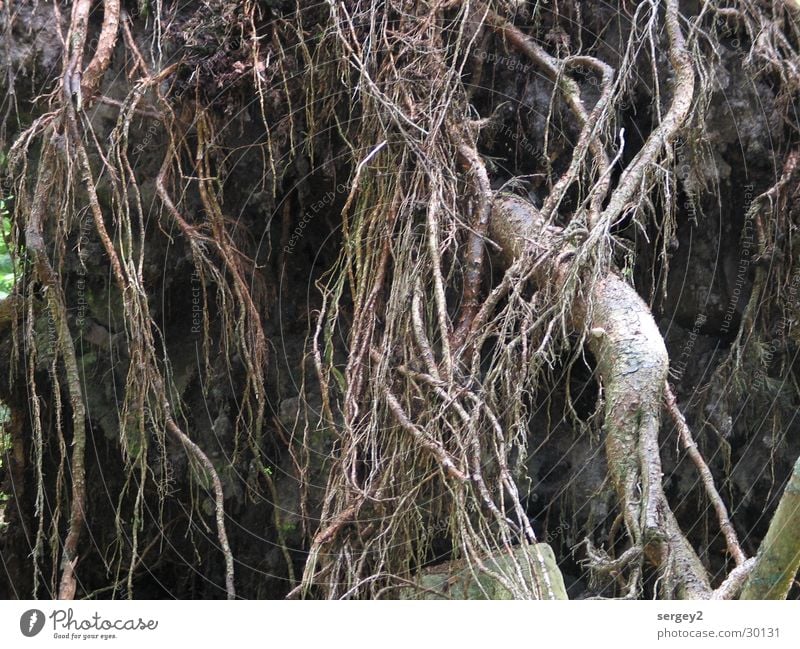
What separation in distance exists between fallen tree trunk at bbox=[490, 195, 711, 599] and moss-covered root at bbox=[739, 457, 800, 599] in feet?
0.44

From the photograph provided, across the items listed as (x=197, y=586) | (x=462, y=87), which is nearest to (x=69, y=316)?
(x=197, y=586)

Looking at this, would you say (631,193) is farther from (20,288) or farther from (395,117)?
(20,288)

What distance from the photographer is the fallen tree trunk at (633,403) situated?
140 cm

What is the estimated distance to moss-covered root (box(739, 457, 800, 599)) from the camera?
1.18 metres

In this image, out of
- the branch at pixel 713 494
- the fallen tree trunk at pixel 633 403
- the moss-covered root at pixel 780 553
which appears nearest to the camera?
the moss-covered root at pixel 780 553

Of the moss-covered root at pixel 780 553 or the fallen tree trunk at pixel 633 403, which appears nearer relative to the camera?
the moss-covered root at pixel 780 553

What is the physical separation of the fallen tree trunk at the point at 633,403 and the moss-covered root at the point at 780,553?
0.44 feet

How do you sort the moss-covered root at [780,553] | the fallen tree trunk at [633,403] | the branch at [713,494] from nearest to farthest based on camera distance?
the moss-covered root at [780,553] < the fallen tree trunk at [633,403] < the branch at [713,494]

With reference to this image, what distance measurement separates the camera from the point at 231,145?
77.9 inches

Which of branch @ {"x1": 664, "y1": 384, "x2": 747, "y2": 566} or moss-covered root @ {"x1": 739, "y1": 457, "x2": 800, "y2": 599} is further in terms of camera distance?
branch @ {"x1": 664, "y1": 384, "x2": 747, "y2": 566}

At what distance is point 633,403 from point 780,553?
324 millimetres

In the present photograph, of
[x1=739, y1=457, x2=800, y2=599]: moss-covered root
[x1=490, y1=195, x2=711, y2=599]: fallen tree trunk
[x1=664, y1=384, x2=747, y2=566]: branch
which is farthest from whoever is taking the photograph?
[x1=664, y1=384, x2=747, y2=566]: branch

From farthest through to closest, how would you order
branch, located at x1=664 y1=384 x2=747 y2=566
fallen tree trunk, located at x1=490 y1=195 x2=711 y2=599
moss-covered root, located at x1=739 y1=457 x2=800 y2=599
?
1. branch, located at x1=664 y1=384 x2=747 y2=566
2. fallen tree trunk, located at x1=490 y1=195 x2=711 y2=599
3. moss-covered root, located at x1=739 y1=457 x2=800 y2=599

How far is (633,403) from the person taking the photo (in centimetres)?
144
